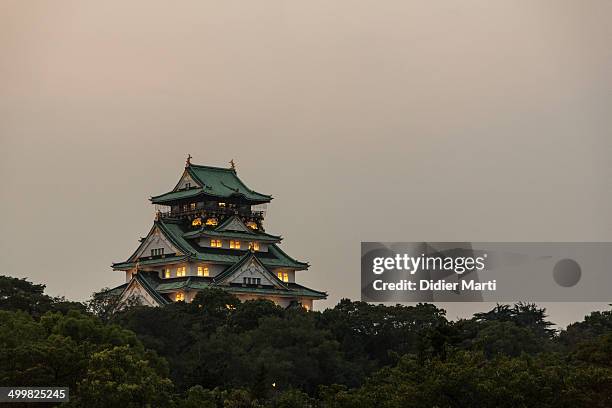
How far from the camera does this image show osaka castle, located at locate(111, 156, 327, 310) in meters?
109

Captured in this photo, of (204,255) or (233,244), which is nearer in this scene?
(204,255)

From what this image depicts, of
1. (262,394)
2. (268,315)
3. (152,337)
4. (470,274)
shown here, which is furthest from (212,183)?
(262,394)

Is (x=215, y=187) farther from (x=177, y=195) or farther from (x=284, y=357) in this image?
(x=284, y=357)

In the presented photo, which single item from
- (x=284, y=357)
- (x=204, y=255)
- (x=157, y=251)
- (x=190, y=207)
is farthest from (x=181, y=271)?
(x=284, y=357)

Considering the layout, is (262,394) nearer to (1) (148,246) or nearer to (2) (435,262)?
(2) (435,262)

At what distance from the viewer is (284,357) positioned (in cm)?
7356

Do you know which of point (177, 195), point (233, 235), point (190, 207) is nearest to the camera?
point (233, 235)

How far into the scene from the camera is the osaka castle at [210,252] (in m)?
109

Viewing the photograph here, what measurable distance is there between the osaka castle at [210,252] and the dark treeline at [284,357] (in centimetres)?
1015

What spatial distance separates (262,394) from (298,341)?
18694 millimetres

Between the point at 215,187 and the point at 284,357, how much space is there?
49274 millimetres

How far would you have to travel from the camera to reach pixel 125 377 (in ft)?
156

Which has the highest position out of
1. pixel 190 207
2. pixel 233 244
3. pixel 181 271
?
pixel 190 207

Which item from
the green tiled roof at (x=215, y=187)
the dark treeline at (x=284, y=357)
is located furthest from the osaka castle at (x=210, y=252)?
the dark treeline at (x=284, y=357)
